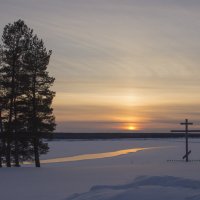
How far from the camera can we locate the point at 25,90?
113 feet

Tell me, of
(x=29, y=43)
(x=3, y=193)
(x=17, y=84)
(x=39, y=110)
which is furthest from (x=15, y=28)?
(x=3, y=193)

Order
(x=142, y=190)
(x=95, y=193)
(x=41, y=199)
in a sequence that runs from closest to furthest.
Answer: (x=142, y=190), (x=95, y=193), (x=41, y=199)

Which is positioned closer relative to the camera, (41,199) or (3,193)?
(41,199)

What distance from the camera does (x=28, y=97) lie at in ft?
114

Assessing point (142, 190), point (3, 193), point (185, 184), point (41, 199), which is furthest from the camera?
point (3, 193)

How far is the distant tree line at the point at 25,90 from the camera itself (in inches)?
1355

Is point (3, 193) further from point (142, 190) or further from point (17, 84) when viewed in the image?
point (17, 84)

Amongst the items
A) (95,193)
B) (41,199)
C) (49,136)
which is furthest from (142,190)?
(49,136)

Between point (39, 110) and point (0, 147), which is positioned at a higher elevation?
point (39, 110)

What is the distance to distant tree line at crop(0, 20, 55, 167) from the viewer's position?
113 feet

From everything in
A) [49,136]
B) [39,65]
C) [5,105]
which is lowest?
[49,136]

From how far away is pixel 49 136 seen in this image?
34500 millimetres

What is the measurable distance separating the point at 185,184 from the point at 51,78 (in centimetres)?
2322

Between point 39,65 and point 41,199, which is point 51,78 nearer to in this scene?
point 39,65
